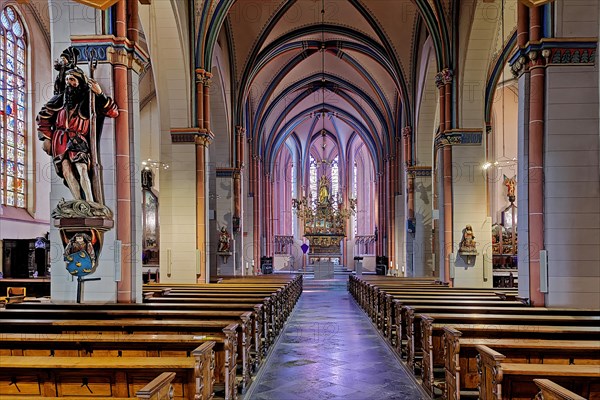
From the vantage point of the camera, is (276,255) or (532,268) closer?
(532,268)

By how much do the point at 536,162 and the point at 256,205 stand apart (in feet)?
74.4

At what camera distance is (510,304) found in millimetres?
9469

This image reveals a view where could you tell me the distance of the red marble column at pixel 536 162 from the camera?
9.74 metres

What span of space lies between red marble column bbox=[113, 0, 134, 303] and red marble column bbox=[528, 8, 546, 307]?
6.78 meters

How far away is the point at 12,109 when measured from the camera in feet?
63.5

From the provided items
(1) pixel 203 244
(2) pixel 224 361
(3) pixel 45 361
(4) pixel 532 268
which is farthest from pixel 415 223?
(3) pixel 45 361

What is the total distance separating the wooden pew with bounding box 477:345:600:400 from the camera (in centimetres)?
450

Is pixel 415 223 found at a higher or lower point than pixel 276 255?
higher

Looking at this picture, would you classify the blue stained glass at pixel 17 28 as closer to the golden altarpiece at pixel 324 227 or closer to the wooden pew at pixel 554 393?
the golden altarpiece at pixel 324 227

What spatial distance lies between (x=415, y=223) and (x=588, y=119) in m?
13.6

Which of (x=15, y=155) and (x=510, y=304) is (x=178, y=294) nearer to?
(x=510, y=304)

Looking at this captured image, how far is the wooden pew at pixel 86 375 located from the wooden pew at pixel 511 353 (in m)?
2.70

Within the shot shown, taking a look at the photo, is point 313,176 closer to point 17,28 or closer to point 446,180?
point 17,28

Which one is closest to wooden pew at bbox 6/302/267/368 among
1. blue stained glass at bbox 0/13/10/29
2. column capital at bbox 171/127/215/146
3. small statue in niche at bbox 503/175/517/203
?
column capital at bbox 171/127/215/146
